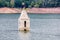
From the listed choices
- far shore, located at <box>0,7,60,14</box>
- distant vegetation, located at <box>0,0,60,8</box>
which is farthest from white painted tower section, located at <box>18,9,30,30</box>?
distant vegetation, located at <box>0,0,60,8</box>

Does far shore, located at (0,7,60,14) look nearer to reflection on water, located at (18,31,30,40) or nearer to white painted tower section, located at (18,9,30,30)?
white painted tower section, located at (18,9,30,30)

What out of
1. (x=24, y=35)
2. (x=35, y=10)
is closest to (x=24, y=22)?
(x=24, y=35)

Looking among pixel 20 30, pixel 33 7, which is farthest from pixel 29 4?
pixel 20 30

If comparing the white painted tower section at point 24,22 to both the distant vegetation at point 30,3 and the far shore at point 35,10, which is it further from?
the distant vegetation at point 30,3

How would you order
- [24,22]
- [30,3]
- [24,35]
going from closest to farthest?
[24,35] → [24,22] → [30,3]

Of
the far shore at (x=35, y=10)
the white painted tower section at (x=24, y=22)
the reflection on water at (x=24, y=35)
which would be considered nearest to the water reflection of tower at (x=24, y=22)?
the white painted tower section at (x=24, y=22)

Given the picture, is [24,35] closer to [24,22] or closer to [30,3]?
[24,22]

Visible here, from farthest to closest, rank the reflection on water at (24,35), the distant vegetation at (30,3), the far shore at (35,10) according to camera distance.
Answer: the distant vegetation at (30,3)
the far shore at (35,10)
the reflection on water at (24,35)

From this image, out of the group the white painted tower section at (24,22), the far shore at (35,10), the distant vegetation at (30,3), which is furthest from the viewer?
the distant vegetation at (30,3)

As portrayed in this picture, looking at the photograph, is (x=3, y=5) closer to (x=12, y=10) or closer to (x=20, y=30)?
(x=12, y=10)

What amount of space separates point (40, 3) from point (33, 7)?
4.85 meters

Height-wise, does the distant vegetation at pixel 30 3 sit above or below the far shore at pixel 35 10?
above

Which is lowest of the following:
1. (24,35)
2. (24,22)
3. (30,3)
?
(30,3)

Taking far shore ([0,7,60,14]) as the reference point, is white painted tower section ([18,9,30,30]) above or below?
above
